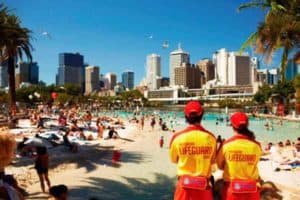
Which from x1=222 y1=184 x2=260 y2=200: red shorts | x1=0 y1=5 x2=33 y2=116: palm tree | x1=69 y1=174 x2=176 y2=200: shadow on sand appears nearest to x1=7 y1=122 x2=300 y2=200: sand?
x1=69 y1=174 x2=176 y2=200: shadow on sand

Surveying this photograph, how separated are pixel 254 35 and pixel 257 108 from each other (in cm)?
8804

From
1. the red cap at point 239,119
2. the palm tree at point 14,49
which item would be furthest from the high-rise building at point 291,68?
the palm tree at point 14,49

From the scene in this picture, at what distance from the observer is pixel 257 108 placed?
101 metres

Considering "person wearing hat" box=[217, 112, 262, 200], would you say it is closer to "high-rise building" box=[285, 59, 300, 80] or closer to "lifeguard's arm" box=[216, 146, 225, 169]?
"lifeguard's arm" box=[216, 146, 225, 169]

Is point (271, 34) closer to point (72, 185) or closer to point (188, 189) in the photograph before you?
point (72, 185)

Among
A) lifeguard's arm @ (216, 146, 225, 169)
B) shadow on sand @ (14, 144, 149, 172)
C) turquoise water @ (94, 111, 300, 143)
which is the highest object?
lifeguard's arm @ (216, 146, 225, 169)

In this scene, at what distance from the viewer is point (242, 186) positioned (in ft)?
14.2

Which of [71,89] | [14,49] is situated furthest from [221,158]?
[71,89]

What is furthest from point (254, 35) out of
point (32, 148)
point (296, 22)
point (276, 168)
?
point (32, 148)

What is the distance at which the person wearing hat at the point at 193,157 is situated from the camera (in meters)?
4.20

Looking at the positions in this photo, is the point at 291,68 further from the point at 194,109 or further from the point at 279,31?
the point at 194,109

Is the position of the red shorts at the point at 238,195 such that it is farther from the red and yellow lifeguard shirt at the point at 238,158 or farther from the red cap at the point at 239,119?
the red cap at the point at 239,119

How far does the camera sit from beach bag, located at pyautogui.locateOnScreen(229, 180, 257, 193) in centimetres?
432

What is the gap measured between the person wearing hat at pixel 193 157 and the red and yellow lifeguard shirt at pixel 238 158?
0.20 m
